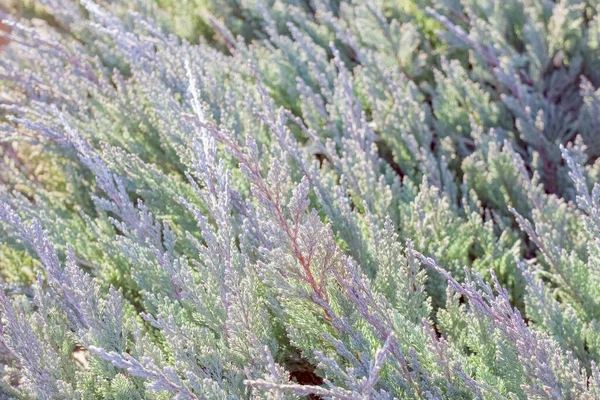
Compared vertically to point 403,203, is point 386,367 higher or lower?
lower

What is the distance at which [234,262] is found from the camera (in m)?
1.59

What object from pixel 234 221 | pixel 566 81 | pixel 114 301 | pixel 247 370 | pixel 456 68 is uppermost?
pixel 566 81

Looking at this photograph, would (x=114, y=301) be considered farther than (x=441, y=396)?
Yes

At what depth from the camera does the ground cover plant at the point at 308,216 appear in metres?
1.45

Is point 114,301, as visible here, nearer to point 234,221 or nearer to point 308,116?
point 234,221

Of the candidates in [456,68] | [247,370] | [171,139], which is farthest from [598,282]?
[171,139]

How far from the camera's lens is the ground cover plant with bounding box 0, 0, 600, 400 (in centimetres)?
145

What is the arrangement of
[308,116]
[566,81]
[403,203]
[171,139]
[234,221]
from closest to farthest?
1. [234,221]
2. [403,203]
3. [171,139]
4. [308,116]
5. [566,81]

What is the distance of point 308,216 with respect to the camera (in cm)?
142

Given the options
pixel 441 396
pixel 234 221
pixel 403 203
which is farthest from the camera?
pixel 403 203

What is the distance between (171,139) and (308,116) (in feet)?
2.02

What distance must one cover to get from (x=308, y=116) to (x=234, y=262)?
42.8 inches

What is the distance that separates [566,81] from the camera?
2.67 metres

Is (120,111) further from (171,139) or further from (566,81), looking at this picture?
(566,81)
